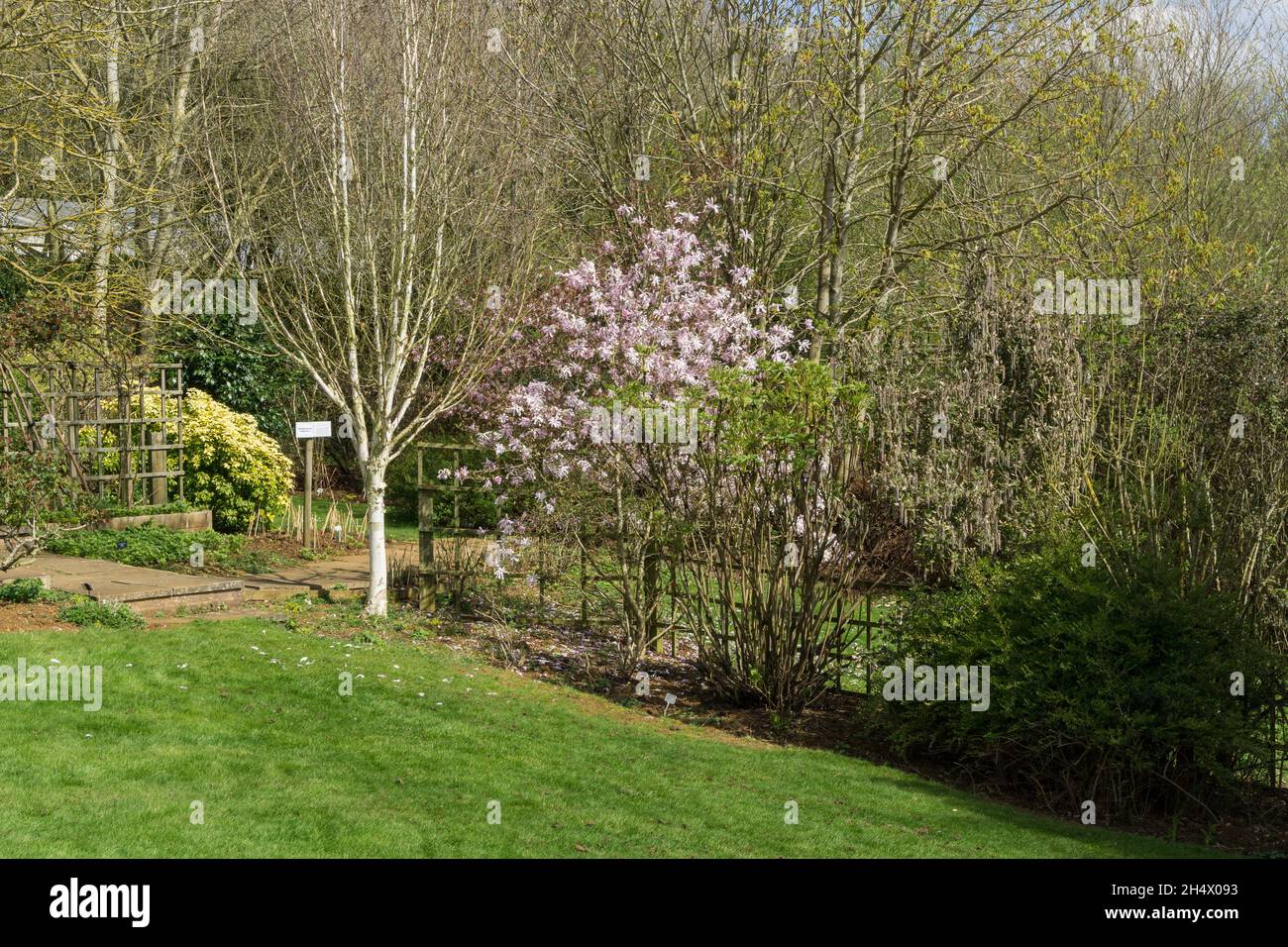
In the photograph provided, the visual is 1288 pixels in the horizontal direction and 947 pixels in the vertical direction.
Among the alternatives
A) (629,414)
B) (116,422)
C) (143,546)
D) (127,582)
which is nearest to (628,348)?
(629,414)

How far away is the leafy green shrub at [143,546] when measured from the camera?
13.2 metres

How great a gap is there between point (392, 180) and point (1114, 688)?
7.81m

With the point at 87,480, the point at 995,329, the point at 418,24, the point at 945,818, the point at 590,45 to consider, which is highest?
the point at 590,45

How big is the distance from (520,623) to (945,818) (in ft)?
18.3

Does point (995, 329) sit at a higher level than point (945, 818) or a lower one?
higher

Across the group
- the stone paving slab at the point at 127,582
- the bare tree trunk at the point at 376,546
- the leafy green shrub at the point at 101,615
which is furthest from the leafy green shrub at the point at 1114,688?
the stone paving slab at the point at 127,582

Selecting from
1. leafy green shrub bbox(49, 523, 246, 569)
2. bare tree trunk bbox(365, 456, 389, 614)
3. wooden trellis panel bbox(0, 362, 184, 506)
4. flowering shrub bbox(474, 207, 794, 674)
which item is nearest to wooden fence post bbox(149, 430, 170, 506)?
wooden trellis panel bbox(0, 362, 184, 506)

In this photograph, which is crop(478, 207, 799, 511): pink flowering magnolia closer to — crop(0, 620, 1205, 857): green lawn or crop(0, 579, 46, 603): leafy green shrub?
crop(0, 620, 1205, 857): green lawn

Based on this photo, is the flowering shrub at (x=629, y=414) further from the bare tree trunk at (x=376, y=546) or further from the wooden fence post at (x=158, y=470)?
the wooden fence post at (x=158, y=470)

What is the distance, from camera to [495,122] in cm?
1298

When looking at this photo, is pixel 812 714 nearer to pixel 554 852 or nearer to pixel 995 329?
pixel 995 329

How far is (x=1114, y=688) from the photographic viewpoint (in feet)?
24.6

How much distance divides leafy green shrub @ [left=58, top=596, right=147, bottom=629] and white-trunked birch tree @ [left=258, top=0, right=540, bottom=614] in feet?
7.50
